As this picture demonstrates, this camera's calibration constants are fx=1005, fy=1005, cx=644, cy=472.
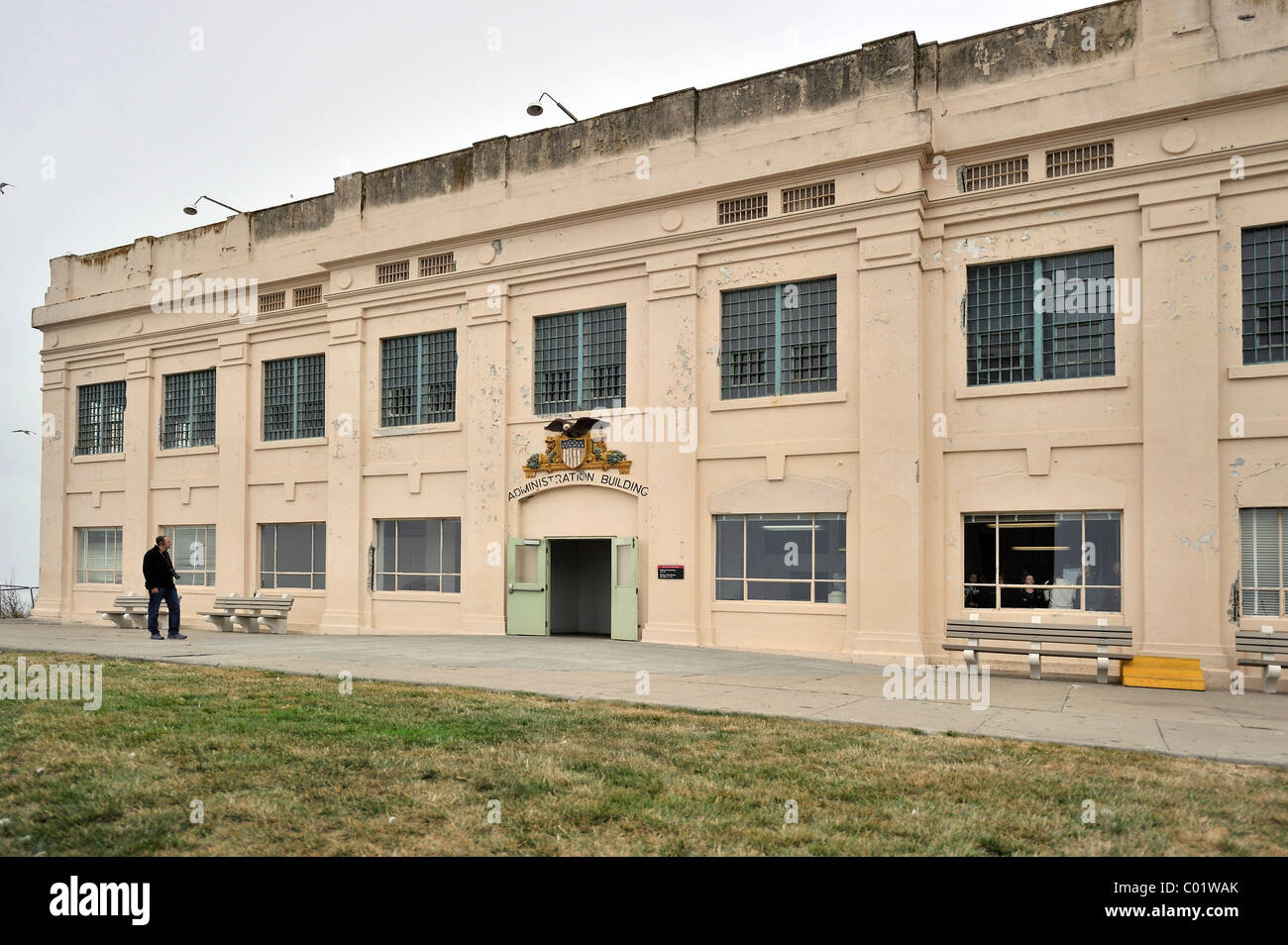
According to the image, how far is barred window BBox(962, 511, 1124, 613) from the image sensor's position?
49.0 ft

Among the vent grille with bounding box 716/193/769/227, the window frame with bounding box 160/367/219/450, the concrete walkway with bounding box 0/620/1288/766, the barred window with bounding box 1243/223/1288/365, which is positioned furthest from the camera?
the window frame with bounding box 160/367/219/450

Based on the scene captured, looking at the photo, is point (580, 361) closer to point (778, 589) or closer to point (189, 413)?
point (778, 589)

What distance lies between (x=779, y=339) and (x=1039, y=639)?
649 centimetres

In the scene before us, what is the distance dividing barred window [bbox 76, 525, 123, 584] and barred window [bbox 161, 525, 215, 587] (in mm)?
2250

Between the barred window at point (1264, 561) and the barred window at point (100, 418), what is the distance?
1020 inches

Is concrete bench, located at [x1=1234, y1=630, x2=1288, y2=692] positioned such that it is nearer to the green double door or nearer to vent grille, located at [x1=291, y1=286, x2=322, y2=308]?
the green double door

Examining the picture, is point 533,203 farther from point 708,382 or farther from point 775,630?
point 775,630

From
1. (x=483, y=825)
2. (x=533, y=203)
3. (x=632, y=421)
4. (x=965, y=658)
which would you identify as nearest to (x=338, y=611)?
(x=632, y=421)

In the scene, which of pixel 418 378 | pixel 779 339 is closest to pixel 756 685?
pixel 779 339

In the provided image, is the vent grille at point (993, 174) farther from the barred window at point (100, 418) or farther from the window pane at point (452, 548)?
the barred window at point (100, 418)

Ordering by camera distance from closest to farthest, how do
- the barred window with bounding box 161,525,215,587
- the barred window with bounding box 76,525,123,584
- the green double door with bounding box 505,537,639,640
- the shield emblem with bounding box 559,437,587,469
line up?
the green double door with bounding box 505,537,639,640 → the shield emblem with bounding box 559,437,587,469 → the barred window with bounding box 161,525,215,587 → the barred window with bounding box 76,525,123,584

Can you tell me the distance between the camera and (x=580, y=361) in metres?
19.6

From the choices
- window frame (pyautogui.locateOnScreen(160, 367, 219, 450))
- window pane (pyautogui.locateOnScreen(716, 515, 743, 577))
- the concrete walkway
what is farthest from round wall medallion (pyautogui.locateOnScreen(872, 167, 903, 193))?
window frame (pyautogui.locateOnScreen(160, 367, 219, 450))

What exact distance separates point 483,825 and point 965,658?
10.6 m
